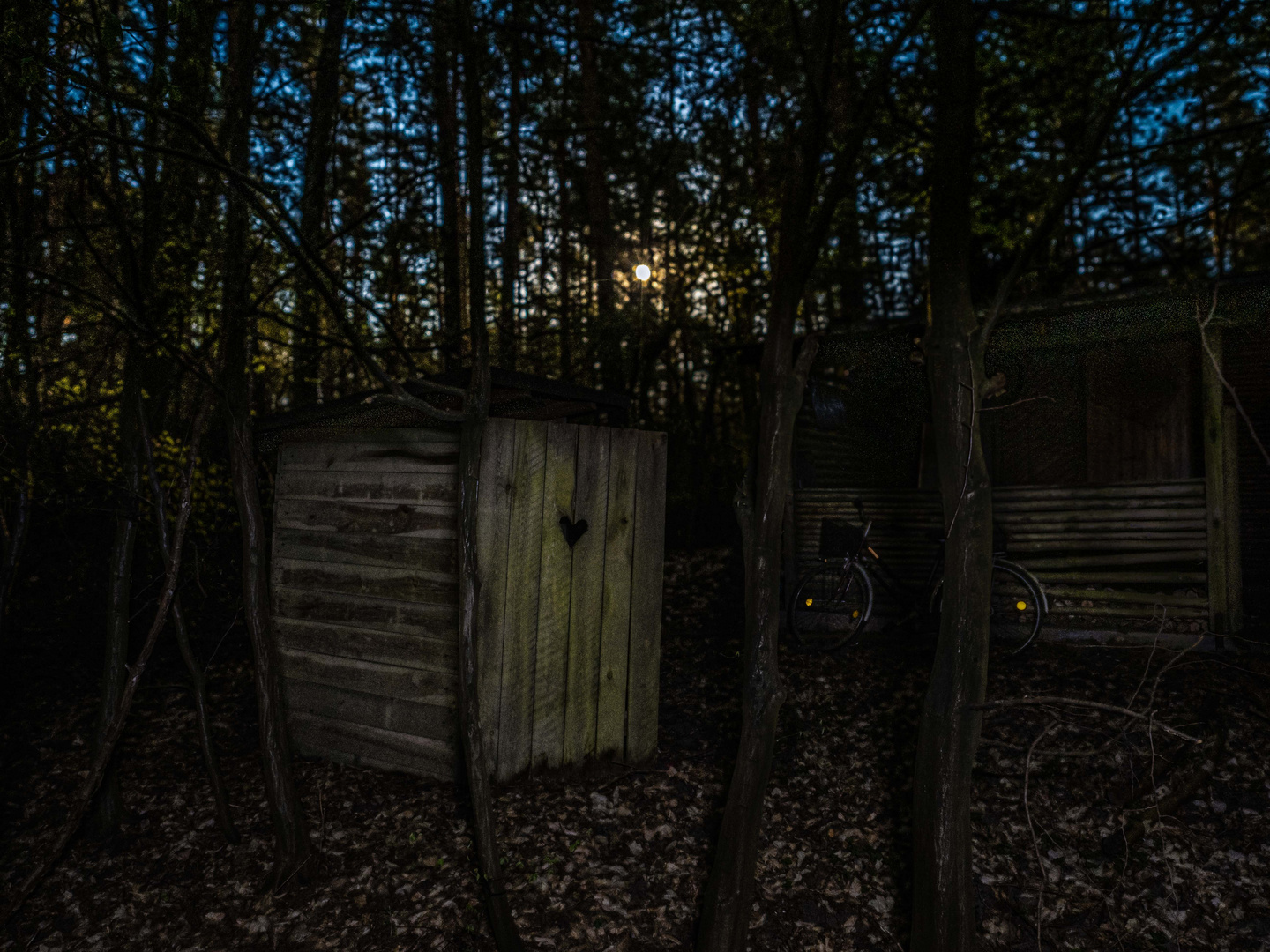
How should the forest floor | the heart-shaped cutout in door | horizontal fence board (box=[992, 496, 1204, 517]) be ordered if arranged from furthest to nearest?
1. horizontal fence board (box=[992, 496, 1204, 517])
2. the heart-shaped cutout in door
3. the forest floor

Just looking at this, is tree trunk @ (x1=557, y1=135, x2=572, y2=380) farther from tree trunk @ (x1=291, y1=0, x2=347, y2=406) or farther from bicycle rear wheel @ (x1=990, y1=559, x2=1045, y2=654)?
bicycle rear wheel @ (x1=990, y1=559, x2=1045, y2=654)

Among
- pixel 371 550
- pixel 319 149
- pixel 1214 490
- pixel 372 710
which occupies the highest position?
pixel 319 149

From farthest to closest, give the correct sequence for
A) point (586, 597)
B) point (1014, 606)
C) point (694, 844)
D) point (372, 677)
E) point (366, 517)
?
1. point (1014, 606)
2. point (366, 517)
3. point (372, 677)
4. point (586, 597)
5. point (694, 844)

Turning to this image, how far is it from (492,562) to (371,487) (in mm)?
1191

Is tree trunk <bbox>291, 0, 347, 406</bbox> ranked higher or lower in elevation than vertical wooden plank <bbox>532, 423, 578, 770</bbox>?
higher

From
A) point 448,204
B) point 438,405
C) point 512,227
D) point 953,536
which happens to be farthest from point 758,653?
point 512,227

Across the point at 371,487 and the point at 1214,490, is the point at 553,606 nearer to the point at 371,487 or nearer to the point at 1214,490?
the point at 371,487

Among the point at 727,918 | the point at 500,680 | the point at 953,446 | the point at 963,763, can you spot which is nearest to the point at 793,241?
the point at 953,446

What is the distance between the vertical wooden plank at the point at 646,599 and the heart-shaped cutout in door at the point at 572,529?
1.43ft

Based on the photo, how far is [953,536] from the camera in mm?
3451

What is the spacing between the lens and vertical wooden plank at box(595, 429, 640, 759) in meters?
4.70

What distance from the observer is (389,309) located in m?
8.16

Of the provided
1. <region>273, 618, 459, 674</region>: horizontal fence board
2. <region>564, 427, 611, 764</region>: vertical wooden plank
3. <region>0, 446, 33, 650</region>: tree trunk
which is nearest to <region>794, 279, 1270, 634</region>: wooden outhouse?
<region>564, 427, 611, 764</region>: vertical wooden plank

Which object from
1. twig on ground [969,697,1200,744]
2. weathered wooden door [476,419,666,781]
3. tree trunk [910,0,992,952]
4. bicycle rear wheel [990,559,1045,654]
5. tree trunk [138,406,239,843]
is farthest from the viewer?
bicycle rear wheel [990,559,1045,654]
